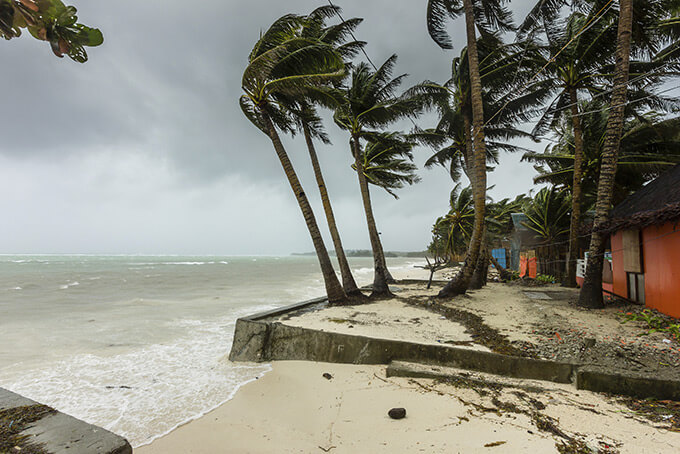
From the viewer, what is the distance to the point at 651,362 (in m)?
3.86

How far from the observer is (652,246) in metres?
6.97

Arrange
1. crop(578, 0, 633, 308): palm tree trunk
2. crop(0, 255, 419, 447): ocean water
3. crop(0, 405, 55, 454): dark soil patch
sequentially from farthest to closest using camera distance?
crop(578, 0, 633, 308): palm tree trunk < crop(0, 255, 419, 447): ocean water < crop(0, 405, 55, 454): dark soil patch

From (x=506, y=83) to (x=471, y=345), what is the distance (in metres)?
10.7

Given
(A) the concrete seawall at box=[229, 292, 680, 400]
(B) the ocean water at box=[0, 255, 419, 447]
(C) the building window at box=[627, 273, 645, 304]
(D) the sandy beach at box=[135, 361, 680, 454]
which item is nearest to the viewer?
(D) the sandy beach at box=[135, 361, 680, 454]

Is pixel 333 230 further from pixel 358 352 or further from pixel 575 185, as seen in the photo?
pixel 575 185

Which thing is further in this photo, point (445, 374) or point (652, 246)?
point (652, 246)

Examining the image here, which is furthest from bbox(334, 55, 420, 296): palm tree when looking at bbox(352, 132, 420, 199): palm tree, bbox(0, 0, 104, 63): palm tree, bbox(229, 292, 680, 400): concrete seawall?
bbox(0, 0, 104, 63): palm tree

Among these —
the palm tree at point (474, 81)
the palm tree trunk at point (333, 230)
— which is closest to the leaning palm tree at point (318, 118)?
the palm tree trunk at point (333, 230)

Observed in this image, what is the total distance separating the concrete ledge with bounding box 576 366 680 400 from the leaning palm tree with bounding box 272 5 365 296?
6.44 m

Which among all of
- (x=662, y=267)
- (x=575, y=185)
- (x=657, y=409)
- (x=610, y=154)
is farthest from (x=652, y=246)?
(x=657, y=409)

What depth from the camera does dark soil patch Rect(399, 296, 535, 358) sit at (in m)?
4.43

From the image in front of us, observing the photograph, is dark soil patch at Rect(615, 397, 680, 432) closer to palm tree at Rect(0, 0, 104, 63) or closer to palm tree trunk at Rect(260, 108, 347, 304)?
palm tree at Rect(0, 0, 104, 63)

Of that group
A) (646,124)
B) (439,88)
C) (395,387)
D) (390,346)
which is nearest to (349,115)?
(439,88)

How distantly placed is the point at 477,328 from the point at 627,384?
2.54 meters
